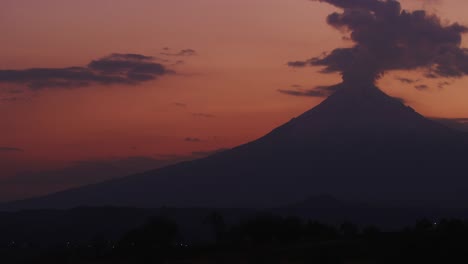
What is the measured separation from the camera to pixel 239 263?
43.0m

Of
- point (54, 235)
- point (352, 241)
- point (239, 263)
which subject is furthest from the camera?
point (54, 235)

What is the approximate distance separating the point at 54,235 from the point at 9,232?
8142 mm

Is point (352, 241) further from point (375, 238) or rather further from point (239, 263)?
point (239, 263)

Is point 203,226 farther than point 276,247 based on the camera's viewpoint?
Yes

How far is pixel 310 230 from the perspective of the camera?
7194 centimetres

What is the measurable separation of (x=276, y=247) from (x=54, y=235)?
10232 centimetres

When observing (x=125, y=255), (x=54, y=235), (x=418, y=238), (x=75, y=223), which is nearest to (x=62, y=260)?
(x=125, y=255)

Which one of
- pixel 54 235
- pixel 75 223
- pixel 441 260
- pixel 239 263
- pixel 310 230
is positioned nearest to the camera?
pixel 441 260

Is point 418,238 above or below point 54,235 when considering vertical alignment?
above

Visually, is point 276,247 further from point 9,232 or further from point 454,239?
point 9,232

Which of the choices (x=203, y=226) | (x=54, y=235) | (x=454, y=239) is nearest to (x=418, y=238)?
(x=454, y=239)

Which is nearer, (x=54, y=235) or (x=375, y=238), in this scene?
(x=375, y=238)

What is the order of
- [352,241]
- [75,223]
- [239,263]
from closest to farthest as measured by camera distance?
1. [239,263]
2. [352,241]
3. [75,223]

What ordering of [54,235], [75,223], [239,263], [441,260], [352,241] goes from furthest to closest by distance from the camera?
1. [75,223]
2. [54,235]
3. [352,241]
4. [239,263]
5. [441,260]
